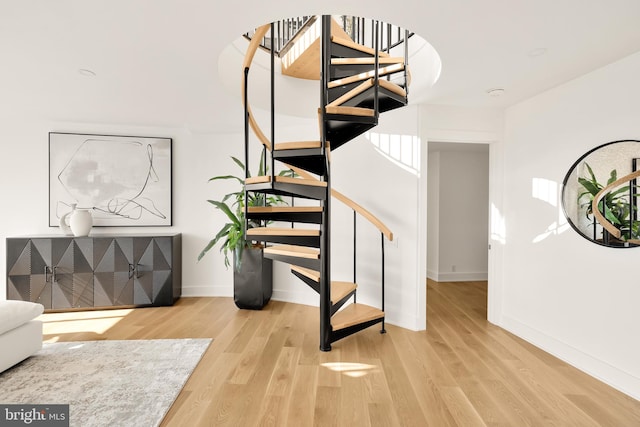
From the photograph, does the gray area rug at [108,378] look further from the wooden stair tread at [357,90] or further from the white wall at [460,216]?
the white wall at [460,216]

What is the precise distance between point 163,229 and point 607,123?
503 cm

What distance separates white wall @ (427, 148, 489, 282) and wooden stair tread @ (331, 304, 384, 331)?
2.77 m

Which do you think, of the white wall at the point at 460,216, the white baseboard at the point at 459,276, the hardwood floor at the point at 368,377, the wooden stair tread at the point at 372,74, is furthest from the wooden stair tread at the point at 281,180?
the white baseboard at the point at 459,276

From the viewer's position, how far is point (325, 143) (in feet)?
8.07

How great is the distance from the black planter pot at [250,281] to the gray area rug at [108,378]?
3.27 ft

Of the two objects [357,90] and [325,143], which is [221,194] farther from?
[357,90]

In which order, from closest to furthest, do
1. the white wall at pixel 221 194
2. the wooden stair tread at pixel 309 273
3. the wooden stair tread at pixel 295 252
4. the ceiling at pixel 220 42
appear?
the ceiling at pixel 220 42 < the wooden stair tread at pixel 295 252 < the wooden stair tread at pixel 309 273 < the white wall at pixel 221 194

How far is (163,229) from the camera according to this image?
458 cm

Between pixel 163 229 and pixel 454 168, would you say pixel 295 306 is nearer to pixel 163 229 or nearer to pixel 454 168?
pixel 163 229

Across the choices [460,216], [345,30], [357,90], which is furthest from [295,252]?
[460,216]

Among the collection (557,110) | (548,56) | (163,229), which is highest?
(548,56)

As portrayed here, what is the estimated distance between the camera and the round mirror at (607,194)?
2.31 metres

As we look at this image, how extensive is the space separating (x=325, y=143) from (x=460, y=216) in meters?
4.05

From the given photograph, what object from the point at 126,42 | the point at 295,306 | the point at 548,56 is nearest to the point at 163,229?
the point at 295,306
